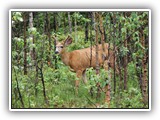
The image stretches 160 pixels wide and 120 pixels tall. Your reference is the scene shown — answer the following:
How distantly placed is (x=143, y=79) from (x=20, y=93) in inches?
39.1

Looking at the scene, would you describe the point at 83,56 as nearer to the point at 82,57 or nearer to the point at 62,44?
the point at 82,57

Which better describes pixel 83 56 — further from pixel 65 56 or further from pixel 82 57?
pixel 65 56

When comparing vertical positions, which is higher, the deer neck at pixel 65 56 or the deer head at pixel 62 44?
the deer head at pixel 62 44

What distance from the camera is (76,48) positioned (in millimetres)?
16734

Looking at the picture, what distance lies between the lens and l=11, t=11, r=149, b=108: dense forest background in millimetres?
16672

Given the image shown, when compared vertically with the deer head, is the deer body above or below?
below

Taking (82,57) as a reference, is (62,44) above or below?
above

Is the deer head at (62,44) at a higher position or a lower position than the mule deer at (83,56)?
higher

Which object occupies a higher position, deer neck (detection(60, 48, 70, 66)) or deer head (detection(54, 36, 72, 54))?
deer head (detection(54, 36, 72, 54))

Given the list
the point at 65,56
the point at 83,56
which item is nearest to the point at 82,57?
the point at 83,56

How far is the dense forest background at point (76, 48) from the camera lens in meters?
16.7

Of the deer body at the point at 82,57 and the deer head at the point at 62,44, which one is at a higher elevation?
the deer head at the point at 62,44

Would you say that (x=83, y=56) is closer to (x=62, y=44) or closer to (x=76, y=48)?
(x=76, y=48)
